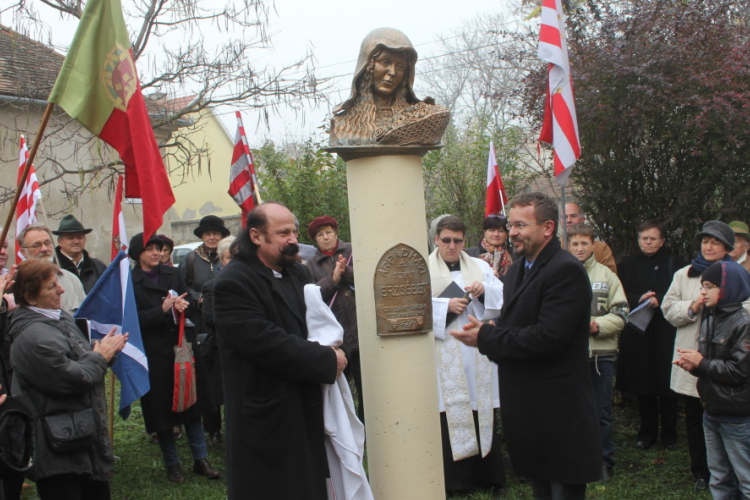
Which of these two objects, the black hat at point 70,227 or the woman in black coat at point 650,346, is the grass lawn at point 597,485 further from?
the black hat at point 70,227

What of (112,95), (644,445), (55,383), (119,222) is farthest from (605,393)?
(119,222)

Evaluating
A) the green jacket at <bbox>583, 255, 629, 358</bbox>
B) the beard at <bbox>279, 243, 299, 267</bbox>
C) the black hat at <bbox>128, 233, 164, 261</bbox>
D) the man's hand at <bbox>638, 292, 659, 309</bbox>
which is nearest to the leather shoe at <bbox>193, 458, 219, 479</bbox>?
the black hat at <bbox>128, 233, 164, 261</bbox>

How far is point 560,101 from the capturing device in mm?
5578

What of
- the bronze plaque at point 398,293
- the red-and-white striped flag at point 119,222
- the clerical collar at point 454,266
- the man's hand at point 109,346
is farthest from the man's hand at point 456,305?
the red-and-white striped flag at point 119,222

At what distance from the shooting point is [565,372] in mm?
3689

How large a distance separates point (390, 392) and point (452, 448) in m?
1.54

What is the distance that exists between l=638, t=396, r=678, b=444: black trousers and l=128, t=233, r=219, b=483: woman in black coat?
3.57m

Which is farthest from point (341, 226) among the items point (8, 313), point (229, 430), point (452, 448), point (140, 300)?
point (229, 430)

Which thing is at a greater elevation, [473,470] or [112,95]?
[112,95]

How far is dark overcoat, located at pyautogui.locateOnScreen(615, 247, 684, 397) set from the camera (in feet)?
20.4

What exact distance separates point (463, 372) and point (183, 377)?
7.14 feet

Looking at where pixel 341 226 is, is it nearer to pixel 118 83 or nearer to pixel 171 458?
pixel 171 458

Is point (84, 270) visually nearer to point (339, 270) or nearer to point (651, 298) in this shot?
point (339, 270)

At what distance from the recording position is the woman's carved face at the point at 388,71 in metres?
4.09
